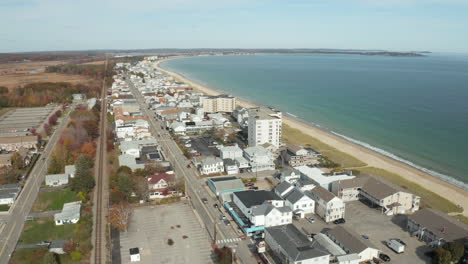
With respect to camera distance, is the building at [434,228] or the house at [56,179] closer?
the building at [434,228]

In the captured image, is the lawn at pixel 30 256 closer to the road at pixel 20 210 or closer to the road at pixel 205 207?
the road at pixel 20 210

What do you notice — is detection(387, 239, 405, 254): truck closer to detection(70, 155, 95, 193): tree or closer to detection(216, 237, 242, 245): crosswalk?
detection(216, 237, 242, 245): crosswalk

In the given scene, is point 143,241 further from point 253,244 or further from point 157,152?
point 157,152

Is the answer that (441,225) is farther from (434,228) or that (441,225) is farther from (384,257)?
(384,257)

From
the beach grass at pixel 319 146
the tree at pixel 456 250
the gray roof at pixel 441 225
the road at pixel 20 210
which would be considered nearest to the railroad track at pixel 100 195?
Result: the road at pixel 20 210

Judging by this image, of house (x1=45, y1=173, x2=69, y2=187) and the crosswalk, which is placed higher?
house (x1=45, y1=173, x2=69, y2=187)

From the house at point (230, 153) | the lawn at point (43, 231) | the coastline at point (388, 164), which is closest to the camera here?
the lawn at point (43, 231)

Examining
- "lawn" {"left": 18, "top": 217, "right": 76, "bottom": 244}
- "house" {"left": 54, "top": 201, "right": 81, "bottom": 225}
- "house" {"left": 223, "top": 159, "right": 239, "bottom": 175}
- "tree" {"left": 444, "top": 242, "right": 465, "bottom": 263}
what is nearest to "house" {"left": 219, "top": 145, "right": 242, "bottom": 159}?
"house" {"left": 223, "top": 159, "right": 239, "bottom": 175}

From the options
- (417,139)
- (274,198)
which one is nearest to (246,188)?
(274,198)
